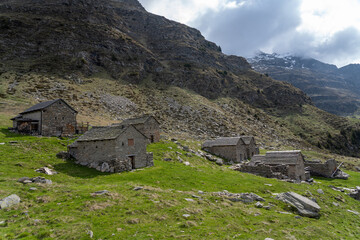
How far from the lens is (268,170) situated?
38250mm

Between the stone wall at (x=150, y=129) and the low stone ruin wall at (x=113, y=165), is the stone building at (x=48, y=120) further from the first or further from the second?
the low stone ruin wall at (x=113, y=165)

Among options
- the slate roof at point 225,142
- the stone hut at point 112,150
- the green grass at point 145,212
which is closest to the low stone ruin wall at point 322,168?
the slate roof at point 225,142

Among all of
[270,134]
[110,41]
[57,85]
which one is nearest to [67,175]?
[57,85]

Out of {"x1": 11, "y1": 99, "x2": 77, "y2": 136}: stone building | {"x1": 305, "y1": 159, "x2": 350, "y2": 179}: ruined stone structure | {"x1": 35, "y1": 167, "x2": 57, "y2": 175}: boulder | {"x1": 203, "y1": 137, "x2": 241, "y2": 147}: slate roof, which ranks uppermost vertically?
{"x1": 11, "y1": 99, "x2": 77, "y2": 136}: stone building

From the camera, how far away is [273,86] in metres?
170

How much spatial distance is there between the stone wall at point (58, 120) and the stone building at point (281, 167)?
34.2 m

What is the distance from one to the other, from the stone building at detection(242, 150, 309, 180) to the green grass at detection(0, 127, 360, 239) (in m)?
10.2

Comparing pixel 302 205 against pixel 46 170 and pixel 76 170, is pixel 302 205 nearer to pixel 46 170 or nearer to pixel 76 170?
pixel 76 170

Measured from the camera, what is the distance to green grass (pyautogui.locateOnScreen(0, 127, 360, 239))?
1322cm

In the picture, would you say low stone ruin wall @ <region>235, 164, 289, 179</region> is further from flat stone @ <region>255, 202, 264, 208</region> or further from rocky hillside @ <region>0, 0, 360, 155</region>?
rocky hillside @ <region>0, 0, 360, 155</region>

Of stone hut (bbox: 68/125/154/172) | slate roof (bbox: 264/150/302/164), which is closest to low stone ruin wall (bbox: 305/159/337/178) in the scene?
slate roof (bbox: 264/150/302/164)

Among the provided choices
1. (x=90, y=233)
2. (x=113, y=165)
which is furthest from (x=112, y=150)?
(x=90, y=233)

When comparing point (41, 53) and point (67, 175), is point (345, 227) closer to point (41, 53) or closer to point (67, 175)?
point (67, 175)

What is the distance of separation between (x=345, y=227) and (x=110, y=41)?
13809 centimetres
